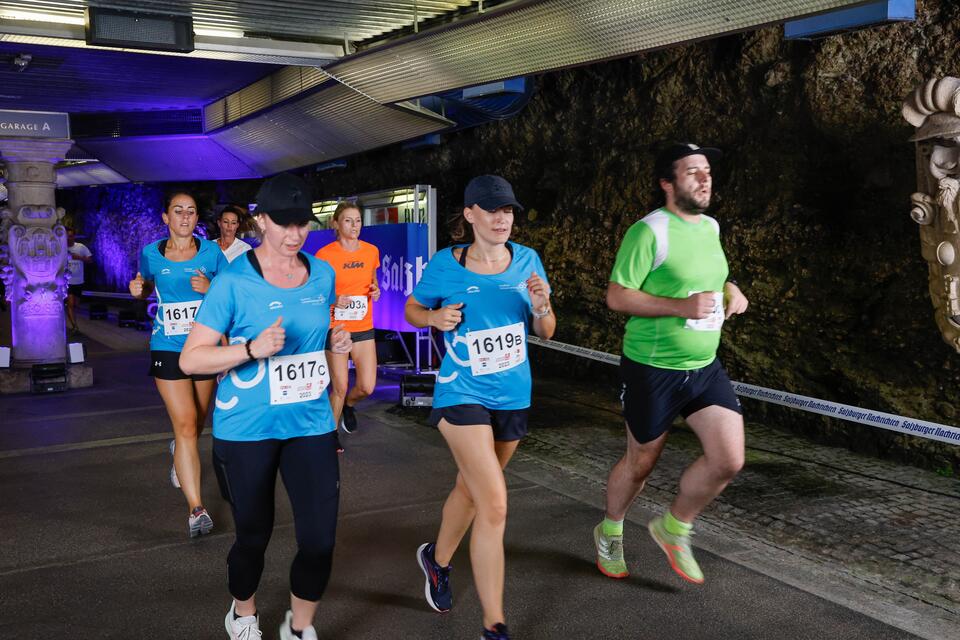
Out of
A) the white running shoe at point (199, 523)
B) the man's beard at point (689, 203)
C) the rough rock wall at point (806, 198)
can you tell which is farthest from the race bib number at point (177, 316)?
the rough rock wall at point (806, 198)

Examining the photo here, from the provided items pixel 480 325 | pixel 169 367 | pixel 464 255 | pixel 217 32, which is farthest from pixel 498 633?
pixel 217 32

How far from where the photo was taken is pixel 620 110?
970cm

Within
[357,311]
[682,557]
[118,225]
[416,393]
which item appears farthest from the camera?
[118,225]

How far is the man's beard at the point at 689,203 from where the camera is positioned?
155 inches

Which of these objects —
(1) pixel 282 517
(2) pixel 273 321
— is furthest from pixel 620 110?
(2) pixel 273 321

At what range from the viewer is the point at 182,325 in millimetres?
5074

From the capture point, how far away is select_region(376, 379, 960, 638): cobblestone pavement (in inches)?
164

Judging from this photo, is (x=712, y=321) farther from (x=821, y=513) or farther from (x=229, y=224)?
(x=229, y=224)

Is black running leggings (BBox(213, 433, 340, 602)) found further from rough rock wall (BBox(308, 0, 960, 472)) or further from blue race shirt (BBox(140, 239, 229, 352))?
rough rock wall (BBox(308, 0, 960, 472))

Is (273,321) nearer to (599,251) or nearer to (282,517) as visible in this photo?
(282,517)

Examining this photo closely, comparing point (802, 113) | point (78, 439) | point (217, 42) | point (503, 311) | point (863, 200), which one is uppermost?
point (217, 42)

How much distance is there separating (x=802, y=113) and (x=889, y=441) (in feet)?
8.72

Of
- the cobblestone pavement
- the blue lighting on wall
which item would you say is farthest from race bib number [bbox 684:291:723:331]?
the blue lighting on wall

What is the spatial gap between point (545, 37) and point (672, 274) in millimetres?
3914
